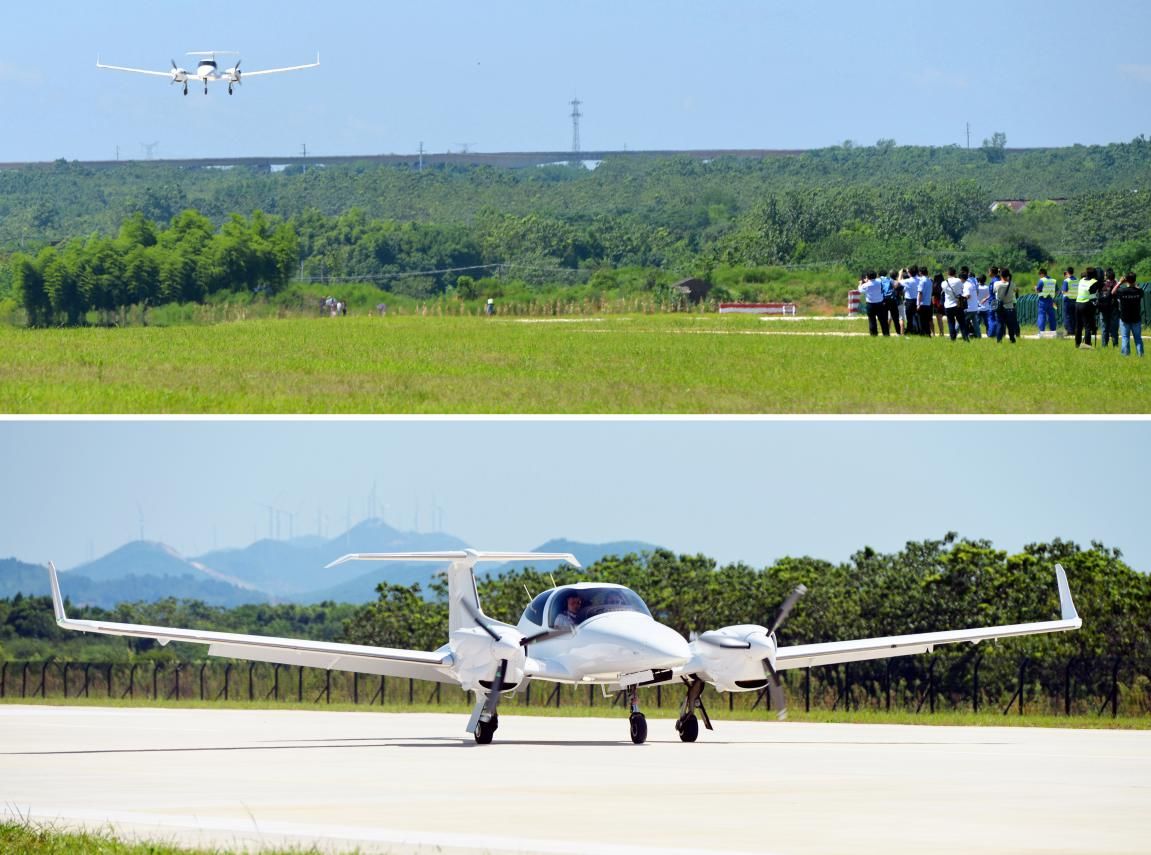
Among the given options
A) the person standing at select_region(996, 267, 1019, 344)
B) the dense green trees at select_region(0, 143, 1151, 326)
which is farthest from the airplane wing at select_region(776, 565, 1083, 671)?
the dense green trees at select_region(0, 143, 1151, 326)

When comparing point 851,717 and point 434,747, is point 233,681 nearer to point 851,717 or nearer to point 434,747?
point 851,717

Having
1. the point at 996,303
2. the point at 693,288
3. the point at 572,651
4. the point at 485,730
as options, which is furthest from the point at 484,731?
the point at 693,288

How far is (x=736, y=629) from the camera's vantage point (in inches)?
997

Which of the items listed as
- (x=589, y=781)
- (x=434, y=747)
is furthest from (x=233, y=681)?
(x=589, y=781)

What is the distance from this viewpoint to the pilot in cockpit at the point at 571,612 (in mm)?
25328

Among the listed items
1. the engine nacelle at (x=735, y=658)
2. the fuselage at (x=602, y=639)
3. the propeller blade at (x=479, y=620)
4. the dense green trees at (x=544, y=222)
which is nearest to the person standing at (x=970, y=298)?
the engine nacelle at (x=735, y=658)

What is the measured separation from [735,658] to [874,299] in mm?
21092

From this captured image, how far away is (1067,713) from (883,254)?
7203 cm

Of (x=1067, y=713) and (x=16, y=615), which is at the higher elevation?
(x=1067, y=713)

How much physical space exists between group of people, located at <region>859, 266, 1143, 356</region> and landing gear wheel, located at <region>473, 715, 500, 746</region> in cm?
1759

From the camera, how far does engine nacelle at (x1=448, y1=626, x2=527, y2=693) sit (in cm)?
2533

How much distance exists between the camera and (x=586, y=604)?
2538cm

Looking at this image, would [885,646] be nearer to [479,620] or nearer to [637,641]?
[637,641]

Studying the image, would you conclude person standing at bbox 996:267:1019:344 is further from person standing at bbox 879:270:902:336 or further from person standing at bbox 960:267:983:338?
person standing at bbox 879:270:902:336
